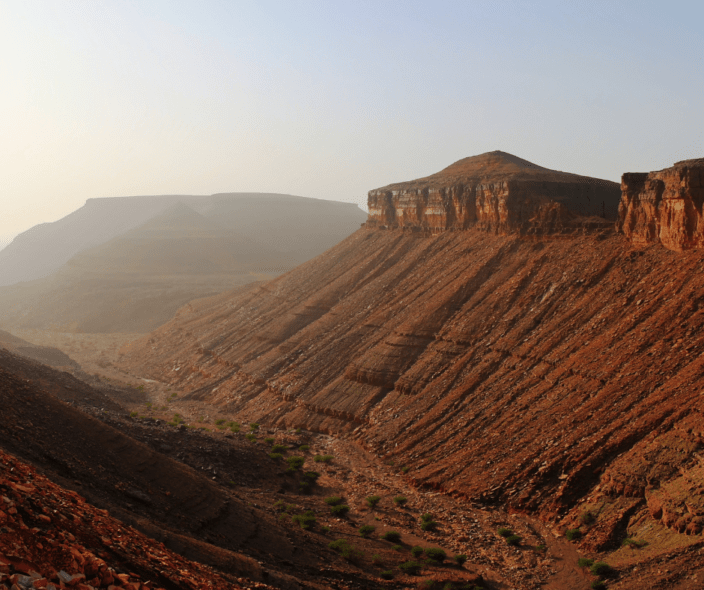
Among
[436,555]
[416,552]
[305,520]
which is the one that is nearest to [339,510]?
[305,520]

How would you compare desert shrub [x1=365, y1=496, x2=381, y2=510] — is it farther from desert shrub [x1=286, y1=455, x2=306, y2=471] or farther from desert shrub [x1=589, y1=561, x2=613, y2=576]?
desert shrub [x1=589, y1=561, x2=613, y2=576]

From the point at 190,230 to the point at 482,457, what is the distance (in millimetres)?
119254

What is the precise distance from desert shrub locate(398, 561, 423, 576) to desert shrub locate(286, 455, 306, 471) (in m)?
10.5

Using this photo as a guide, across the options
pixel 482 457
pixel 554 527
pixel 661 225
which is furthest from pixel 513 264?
pixel 554 527

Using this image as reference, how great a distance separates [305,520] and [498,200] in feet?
89.0

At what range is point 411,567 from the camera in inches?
792

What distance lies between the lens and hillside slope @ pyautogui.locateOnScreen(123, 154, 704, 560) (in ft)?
74.8

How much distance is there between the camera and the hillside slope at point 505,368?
22797 millimetres

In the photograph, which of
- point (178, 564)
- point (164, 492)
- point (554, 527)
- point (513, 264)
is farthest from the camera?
point (513, 264)

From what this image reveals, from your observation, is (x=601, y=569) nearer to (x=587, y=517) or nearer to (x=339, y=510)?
(x=587, y=517)

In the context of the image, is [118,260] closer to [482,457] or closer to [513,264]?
[513,264]

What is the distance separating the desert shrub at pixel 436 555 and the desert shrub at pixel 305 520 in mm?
4340

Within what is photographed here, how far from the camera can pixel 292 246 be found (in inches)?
5679

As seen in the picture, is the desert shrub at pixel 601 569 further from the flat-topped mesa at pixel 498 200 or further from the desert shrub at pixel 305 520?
the flat-topped mesa at pixel 498 200
